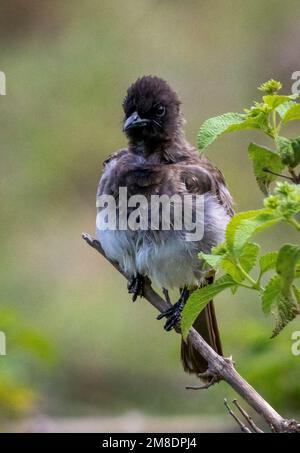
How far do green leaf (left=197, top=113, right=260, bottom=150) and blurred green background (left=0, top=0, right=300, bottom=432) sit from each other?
2.17 m

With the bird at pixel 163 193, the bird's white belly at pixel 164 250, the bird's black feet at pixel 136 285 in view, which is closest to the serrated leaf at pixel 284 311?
the bird at pixel 163 193

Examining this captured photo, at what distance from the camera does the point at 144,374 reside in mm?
6480

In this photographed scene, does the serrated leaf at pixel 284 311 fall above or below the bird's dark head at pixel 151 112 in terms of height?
below

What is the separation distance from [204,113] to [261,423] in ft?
12.0

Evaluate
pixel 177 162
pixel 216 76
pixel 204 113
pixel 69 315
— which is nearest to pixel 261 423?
pixel 177 162

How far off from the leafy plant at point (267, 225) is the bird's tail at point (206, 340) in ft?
6.08

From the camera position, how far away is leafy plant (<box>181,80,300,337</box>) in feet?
6.57

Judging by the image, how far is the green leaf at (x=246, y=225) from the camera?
6.69ft

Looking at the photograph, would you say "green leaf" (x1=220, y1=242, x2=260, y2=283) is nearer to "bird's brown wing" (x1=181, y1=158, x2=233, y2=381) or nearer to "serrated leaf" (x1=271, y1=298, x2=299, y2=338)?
"serrated leaf" (x1=271, y1=298, x2=299, y2=338)

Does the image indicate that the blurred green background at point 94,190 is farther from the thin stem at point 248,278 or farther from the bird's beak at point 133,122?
the thin stem at point 248,278

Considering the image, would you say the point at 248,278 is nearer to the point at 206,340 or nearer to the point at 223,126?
the point at 223,126

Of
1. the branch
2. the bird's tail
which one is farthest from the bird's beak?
the branch

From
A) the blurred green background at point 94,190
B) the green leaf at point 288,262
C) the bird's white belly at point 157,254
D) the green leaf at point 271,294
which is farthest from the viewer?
the blurred green background at point 94,190

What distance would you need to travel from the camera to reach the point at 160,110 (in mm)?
4215
